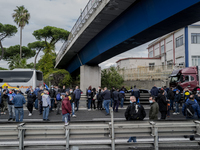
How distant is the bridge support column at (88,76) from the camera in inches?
897

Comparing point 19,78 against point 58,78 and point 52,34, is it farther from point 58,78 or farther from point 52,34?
point 52,34

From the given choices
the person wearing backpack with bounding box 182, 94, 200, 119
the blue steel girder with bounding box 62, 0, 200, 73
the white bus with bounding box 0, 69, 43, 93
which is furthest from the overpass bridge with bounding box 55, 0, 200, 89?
the white bus with bounding box 0, 69, 43, 93

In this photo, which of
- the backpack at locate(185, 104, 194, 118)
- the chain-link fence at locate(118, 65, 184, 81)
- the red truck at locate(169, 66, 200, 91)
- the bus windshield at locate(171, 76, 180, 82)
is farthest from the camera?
the chain-link fence at locate(118, 65, 184, 81)

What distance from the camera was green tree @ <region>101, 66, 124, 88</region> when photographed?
28156 mm

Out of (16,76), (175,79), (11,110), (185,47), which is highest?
(185,47)

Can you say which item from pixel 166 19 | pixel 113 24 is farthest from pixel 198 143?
pixel 113 24

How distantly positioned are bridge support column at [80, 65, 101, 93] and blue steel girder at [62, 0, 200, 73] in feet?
29.3

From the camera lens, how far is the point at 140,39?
11547 millimetres

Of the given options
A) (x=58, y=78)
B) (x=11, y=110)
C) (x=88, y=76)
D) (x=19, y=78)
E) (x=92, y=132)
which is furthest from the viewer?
(x=58, y=78)

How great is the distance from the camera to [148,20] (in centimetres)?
909

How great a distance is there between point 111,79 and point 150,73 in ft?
21.1

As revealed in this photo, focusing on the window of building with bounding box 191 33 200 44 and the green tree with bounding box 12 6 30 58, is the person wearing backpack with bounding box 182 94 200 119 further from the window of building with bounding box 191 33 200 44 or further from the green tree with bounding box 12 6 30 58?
the green tree with bounding box 12 6 30 58

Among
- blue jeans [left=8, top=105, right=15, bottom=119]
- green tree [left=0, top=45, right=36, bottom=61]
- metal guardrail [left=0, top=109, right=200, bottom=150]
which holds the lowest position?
blue jeans [left=8, top=105, right=15, bottom=119]

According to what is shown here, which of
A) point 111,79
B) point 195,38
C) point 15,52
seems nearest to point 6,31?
point 15,52
